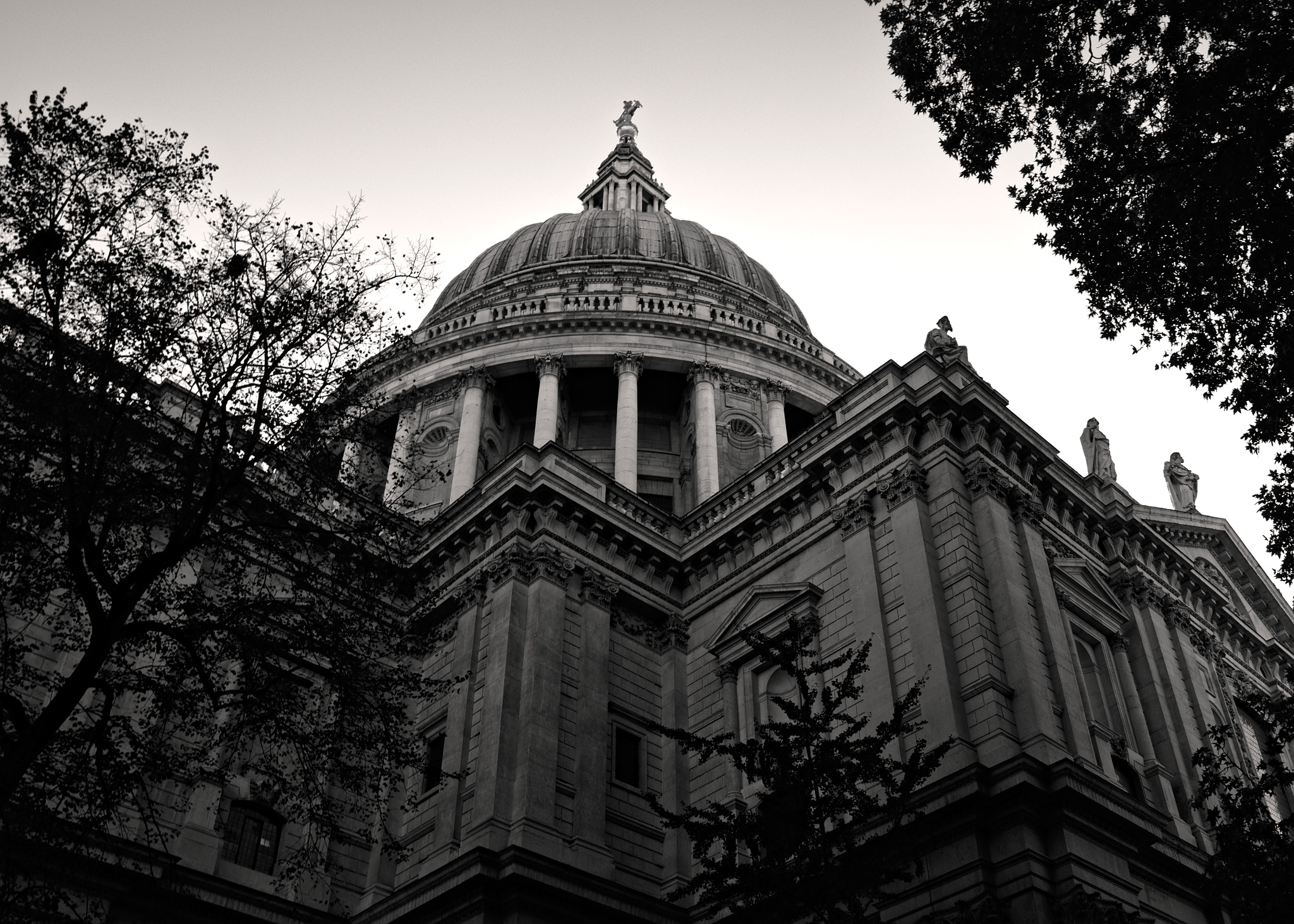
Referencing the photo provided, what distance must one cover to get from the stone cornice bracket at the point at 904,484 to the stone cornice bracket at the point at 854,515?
17.1 inches

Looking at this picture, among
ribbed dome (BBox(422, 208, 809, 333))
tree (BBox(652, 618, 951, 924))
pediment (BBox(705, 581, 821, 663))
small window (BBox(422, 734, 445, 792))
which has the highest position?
ribbed dome (BBox(422, 208, 809, 333))

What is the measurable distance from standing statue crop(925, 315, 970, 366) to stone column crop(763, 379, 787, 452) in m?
15.0

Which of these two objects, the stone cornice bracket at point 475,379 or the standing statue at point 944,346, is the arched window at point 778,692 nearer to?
the standing statue at point 944,346

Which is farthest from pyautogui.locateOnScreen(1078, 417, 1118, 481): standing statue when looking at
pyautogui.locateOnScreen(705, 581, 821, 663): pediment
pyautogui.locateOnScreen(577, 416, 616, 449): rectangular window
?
pyautogui.locateOnScreen(577, 416, 616, 449): rectangular window

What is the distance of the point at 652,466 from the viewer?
40250 millimetres

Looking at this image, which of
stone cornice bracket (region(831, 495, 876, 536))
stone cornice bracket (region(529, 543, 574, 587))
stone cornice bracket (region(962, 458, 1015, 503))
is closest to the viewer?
stone cornice bracket (region(962, 458, 1015, 503))

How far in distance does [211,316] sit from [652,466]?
1021 inches

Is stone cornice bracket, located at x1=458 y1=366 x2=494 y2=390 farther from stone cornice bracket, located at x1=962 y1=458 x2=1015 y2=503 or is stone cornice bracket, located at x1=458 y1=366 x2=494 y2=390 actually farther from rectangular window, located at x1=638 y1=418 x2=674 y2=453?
stone cornice bracket, located at x1=962 y1=458 x2=1015 y2=503

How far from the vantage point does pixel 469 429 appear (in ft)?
129

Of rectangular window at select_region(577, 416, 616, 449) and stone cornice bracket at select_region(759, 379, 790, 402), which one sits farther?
stone cornice bracket at select_region(759, 379, 790, 402)

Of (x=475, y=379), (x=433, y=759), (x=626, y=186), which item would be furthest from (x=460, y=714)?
(x=626, y=186)

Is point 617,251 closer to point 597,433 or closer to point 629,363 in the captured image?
point 629,363

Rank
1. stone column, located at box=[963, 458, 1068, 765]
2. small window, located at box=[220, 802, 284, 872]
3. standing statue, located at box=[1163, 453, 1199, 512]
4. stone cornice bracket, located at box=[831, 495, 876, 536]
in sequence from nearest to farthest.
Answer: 1. stone column, located at box=[963, 458, 1068, 765]
2. small window, located at box=[220, 802, 284, 872]
3. stone cornice bracket, located at box=[831, 495, 876, 536]
4. standing statue, located at box=[1163, 453, 1199, 512]

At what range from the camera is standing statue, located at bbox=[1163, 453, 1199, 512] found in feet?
112
